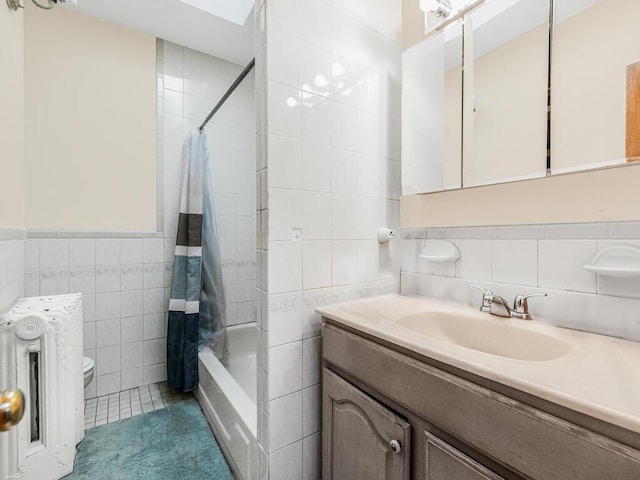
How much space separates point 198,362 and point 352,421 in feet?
4.48

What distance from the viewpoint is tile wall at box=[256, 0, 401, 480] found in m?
1.03

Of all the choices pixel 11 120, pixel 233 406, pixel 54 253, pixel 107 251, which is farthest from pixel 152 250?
pixel 233 406

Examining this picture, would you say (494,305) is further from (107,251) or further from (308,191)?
(107,251)

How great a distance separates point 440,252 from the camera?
1.24m

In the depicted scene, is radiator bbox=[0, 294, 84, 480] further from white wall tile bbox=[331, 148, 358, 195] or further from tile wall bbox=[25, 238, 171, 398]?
white wall tile bbox=[331, 148, 358, 195]

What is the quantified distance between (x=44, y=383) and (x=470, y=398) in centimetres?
148

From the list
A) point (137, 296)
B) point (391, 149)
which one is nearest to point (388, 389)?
point (391, 149)

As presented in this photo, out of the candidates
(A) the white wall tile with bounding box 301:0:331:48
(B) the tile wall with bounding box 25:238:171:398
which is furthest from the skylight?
(B) the tile wall with bounding box 25:238:171:398

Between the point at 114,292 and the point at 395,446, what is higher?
the point at 114,292

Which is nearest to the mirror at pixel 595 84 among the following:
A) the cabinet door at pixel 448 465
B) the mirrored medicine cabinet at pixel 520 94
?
the mirrored medicine cabinet at pixel 520 94

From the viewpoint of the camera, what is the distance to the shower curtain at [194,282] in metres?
1.91

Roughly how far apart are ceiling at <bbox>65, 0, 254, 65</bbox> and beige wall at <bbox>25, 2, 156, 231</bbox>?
97mm

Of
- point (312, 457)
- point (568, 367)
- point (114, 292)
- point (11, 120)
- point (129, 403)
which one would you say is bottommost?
point (129, 403)

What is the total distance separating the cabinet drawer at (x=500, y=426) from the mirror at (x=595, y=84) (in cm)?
75
